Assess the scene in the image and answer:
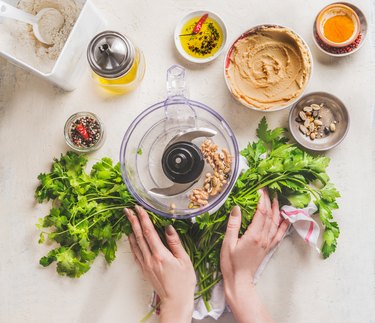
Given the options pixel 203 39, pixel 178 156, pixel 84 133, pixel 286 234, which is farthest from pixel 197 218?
pixel 203 39

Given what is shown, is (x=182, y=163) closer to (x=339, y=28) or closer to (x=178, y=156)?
(x=178, y=156)

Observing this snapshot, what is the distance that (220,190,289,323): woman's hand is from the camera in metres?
1.58

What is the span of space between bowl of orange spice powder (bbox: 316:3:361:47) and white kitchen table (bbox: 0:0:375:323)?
0.22ft

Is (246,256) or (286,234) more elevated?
(286,234)

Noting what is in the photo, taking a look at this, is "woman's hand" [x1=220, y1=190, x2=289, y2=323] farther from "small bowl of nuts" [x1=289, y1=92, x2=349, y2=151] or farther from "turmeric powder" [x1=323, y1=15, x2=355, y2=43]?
"turmeric powder" [x1=323, y1=15, x2=355, y2=43]

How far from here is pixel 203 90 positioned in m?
1.74

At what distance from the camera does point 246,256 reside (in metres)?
1.60

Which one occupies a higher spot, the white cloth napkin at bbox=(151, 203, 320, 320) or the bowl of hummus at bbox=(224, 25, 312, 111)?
the bowl of hummus at bbox=(224, 25, 312, 111)

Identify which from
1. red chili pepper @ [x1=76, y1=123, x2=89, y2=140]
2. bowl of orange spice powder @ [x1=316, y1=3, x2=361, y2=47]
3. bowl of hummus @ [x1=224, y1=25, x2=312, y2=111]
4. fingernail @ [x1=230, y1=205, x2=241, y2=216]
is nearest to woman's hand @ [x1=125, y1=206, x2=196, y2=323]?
fingernail @ [x1=230, y1=205, x2=241, y2=216]

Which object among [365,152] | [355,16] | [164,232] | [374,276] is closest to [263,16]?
[355,16]

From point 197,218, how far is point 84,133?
53 centimetres

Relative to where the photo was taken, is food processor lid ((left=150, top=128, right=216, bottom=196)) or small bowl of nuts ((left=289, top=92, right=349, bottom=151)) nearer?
food processor lid ((left=150, top=128, right=216, bottom=196))

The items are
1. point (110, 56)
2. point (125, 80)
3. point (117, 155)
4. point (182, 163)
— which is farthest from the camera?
point (117, 155)

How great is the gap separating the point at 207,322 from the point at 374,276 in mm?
648
